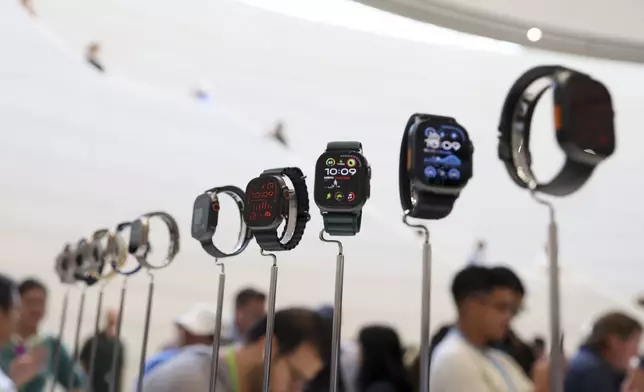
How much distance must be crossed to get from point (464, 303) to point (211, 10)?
2.85 m

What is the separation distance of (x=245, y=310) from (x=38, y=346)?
37.7 inches

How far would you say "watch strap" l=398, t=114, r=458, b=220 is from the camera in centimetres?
123

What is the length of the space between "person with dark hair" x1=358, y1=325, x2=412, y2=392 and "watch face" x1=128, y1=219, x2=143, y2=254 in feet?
3.13

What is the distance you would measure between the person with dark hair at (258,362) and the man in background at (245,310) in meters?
1.05

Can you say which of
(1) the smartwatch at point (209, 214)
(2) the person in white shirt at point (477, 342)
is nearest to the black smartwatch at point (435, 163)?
(1) the smartwatch at point (209, 214)

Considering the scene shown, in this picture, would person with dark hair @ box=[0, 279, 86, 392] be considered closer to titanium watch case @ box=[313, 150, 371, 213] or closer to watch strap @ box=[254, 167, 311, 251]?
watch strap @ box=[254, 167, 311, 251]

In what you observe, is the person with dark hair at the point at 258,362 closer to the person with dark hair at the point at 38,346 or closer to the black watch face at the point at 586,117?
the person with dark hair at the point at 38,346

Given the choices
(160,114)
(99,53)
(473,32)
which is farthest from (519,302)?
(99,53)

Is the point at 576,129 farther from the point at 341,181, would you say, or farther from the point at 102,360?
the point at 102,360

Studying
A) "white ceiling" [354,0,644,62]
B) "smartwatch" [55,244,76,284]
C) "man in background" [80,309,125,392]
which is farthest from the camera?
"white ceiling" [354,0,644,62]

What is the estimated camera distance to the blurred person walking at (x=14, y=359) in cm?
233

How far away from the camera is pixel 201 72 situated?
13.9ft

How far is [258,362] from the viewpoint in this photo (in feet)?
6.70

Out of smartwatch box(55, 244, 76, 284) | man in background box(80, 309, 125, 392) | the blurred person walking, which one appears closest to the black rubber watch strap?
the blurred person walking
